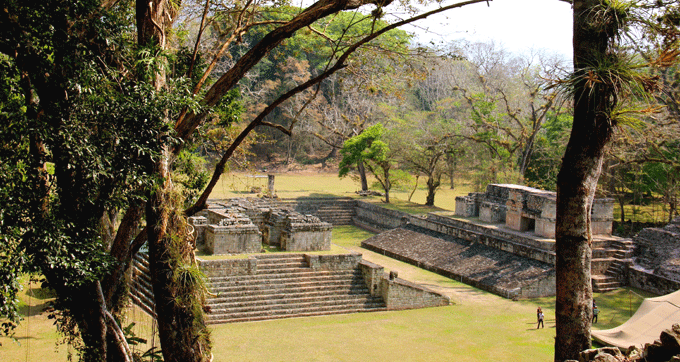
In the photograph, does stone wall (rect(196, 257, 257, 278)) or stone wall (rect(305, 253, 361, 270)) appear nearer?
stone wall (rect(196, 257, 257, 278))

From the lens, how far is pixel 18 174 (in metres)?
4.44

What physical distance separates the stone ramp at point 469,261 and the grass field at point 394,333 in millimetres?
383

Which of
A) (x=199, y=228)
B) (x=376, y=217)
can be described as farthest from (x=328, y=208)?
(x=199, y=228)

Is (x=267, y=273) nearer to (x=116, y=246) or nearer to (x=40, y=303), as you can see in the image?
(x=40, y=303)

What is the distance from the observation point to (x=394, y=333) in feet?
37.9

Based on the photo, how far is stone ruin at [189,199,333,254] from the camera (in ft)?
44.9

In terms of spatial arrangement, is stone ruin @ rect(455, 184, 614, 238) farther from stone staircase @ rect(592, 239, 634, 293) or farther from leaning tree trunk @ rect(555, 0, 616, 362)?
leaning tree trunk @ rect(555, 0, 616, 362)

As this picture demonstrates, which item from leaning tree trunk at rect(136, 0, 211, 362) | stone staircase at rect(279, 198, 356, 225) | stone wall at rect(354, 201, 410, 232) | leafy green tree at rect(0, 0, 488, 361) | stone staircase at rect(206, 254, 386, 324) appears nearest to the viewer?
leafy green tree at rect(0, 0, 488, 361)

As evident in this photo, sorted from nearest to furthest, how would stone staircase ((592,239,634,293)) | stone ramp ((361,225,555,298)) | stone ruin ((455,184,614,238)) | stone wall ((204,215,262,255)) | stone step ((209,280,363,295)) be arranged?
stone step ((209,280,363,295)) → stone wall ((204,215,262,255)) → stone ramp ((361,225,555,298)) → stone staircase ((592,239,634,293)) → stone ruin ((455,184,614,238))

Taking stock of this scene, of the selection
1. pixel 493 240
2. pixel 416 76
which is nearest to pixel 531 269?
pixel 493 240

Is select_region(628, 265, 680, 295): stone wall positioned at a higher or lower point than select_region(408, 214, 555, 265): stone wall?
lower

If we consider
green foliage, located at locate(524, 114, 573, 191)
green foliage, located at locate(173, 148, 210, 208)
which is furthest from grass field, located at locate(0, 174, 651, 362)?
green foliage, located at locate(524, 114, 573, 191)

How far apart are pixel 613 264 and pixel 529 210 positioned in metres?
2.62

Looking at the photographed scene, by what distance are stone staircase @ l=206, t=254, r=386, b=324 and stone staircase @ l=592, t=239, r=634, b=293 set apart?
621 centimetres
